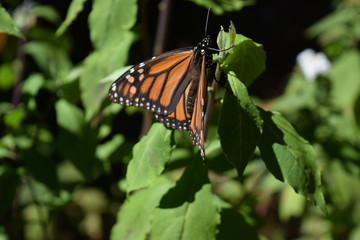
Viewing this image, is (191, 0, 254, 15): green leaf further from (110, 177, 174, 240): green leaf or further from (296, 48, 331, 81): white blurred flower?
(296, 48, 331, 81): white blurred flower

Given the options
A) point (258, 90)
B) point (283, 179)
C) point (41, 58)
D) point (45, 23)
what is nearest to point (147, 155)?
point (283, 179)

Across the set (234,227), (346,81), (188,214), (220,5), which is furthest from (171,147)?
(346,81)

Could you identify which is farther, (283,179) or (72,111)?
(72,111)

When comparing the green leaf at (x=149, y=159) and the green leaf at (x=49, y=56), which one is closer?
the green leaf at (x=149, y=159)

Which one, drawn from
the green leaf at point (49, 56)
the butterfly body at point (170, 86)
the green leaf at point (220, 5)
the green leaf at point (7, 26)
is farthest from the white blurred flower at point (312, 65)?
the green leaf at point (7, 26)

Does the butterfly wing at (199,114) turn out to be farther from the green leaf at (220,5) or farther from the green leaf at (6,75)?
the green leaf at (6,75)

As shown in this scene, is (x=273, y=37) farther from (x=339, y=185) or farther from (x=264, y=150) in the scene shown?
(x=264, y=150)
